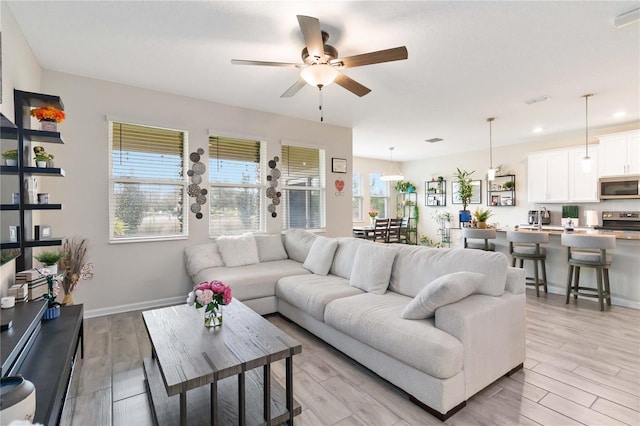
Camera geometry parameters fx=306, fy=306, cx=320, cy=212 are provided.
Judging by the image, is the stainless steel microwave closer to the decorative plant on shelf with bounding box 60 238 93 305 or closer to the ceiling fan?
the ceiling fan

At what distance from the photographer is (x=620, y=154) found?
→ 5.20m

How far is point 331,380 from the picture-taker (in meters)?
2.26

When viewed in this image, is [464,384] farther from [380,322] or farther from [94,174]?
[94,174]

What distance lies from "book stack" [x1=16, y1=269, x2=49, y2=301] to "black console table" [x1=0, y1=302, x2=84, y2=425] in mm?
212

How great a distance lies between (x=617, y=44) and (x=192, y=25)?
3.75 metres

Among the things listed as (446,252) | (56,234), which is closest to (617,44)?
(446,252)

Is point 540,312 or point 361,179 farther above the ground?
point 361,179

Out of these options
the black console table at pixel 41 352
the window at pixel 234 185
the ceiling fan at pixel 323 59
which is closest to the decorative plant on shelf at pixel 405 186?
the window at pixel 234 185

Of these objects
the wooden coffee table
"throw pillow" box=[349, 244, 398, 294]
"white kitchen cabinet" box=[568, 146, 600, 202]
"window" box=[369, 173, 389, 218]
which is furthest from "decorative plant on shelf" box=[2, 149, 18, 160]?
"white kitchen cabinet" box=[568, 146, 600, 202]

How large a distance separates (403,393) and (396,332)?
0.46 meters

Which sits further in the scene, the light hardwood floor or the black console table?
the light hardwood floor

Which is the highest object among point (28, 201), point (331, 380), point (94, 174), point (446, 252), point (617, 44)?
point (617, 44)

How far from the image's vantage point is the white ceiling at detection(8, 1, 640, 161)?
2.34 metres

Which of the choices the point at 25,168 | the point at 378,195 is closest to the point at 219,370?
the point at 25,168
